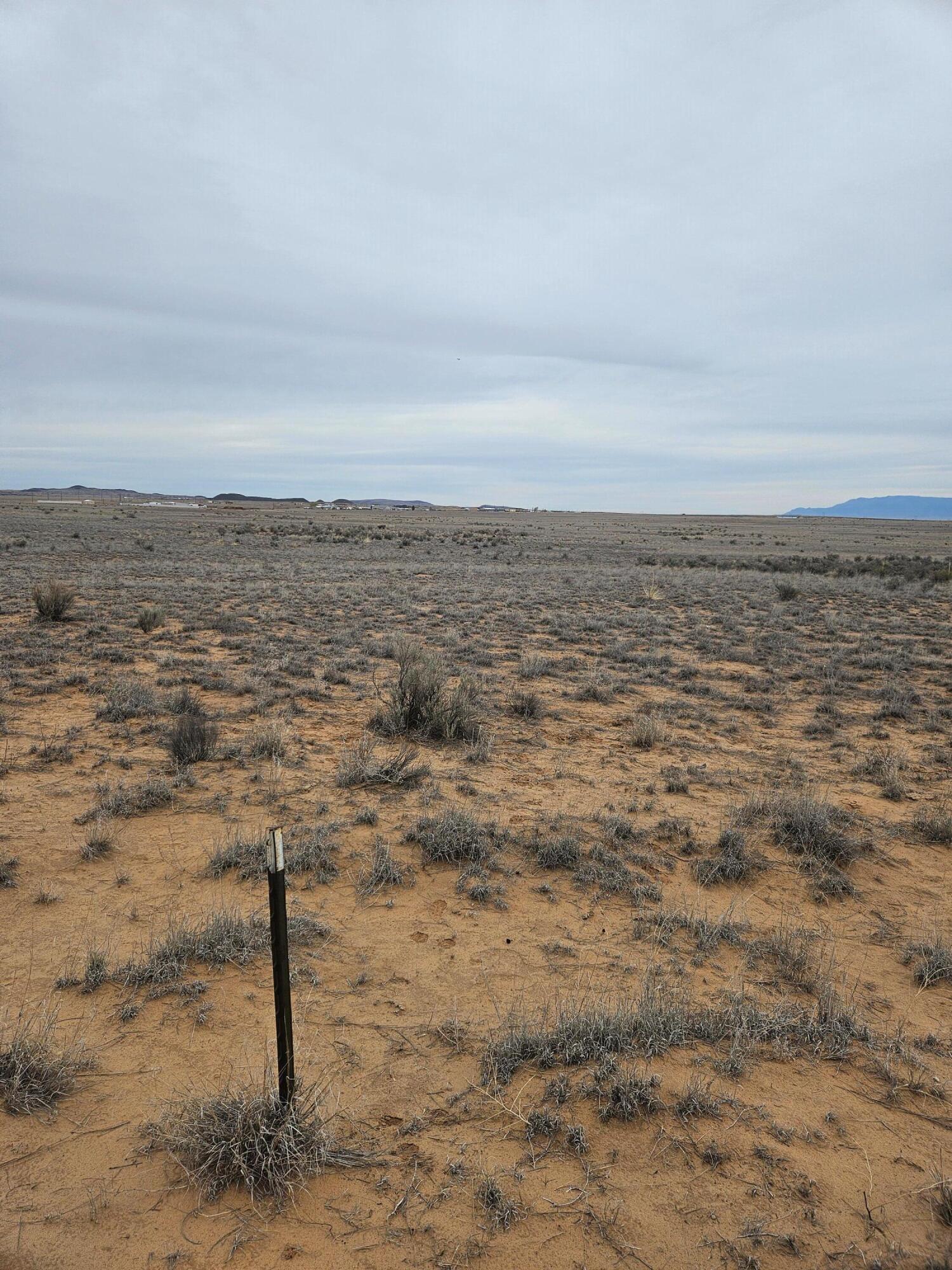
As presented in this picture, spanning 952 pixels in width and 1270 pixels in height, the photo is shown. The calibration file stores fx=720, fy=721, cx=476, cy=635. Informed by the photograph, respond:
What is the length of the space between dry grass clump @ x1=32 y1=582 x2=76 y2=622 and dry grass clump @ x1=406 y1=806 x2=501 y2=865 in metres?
11.6

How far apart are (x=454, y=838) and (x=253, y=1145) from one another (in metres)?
2.93

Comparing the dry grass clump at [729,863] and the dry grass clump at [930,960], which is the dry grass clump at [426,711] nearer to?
the dry grass clump at [729,863]

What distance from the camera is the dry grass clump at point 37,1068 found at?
306 centimetres

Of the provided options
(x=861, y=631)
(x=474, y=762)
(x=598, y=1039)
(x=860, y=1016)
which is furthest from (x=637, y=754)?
(x=861, y=631)

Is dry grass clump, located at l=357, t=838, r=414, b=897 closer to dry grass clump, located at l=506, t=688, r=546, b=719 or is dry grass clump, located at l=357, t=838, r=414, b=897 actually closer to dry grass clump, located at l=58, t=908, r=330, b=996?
dry grass clump, located at l=58, t=908, r=330, b=996

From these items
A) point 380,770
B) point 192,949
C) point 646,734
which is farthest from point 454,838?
point 646,734

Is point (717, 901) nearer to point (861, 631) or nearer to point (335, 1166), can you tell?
point (335, 1166)

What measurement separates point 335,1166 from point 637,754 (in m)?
5.82

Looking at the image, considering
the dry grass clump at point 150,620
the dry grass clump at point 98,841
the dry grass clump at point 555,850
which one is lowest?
the dry grass clump at point 555,850

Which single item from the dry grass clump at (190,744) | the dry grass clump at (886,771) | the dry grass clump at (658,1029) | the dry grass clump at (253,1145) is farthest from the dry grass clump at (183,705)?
the dry grass clump at (886,771)

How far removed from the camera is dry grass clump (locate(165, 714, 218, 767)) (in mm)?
7188

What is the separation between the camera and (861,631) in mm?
17047

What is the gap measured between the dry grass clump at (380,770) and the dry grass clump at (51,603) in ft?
32.6

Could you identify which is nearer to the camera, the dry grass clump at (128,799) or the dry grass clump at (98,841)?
the dry grass clump at (98,841)
